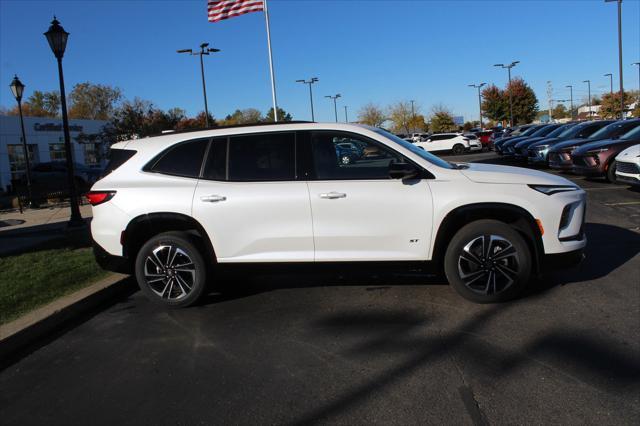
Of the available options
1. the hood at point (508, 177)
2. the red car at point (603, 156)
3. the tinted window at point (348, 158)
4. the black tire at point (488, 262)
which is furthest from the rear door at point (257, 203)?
the red car at point (603, 156)

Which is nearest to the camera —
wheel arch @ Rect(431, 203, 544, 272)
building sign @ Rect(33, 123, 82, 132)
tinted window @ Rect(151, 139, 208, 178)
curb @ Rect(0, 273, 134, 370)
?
curb @ Rect(0, 273, 134, 370)

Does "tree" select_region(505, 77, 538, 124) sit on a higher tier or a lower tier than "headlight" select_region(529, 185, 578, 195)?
higher

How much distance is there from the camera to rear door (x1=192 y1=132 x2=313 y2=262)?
5062 millimetres

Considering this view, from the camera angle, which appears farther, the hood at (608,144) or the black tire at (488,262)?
the hood at (608,144)

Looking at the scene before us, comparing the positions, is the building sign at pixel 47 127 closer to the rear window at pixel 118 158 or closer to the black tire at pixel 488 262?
the rear window at pixel 118 158

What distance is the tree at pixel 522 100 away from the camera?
81188 mm

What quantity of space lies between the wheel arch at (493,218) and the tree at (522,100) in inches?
3249

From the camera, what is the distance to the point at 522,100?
81.5m

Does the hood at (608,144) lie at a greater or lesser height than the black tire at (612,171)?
greater

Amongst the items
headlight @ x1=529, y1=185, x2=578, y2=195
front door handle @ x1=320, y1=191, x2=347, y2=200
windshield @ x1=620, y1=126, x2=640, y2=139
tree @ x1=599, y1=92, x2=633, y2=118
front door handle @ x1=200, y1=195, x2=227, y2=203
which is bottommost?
headlight @ x1=529, y1=185, x2=578, y2=195

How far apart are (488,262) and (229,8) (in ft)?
58.7

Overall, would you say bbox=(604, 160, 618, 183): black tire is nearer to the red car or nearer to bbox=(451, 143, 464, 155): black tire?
the red car

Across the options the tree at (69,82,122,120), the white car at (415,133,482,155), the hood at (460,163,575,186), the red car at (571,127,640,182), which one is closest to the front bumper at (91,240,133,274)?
the hood at (460,163,575,186)

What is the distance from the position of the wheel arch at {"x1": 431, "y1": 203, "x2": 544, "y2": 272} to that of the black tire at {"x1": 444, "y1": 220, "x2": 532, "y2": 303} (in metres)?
0.08
